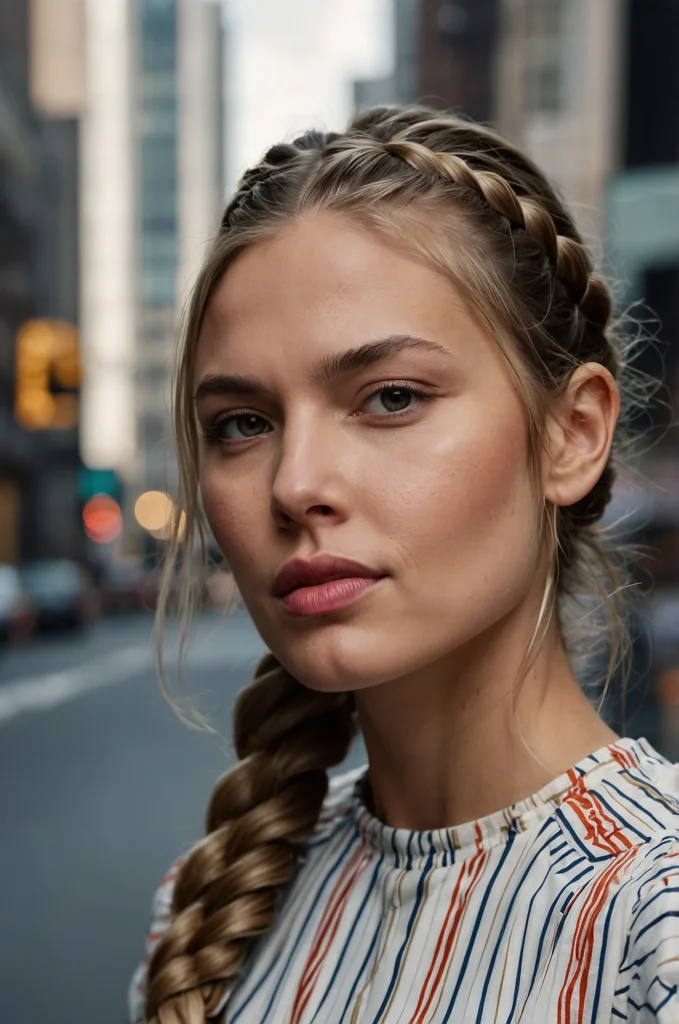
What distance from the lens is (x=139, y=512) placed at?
3280 inches

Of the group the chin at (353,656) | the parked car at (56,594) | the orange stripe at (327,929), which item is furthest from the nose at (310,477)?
the parked car at (56,594)

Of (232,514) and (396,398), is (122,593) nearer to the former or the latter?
(232,514)

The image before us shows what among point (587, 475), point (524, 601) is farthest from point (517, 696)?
point (587, 475)

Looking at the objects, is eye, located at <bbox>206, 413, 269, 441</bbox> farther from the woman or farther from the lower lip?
the lower lip

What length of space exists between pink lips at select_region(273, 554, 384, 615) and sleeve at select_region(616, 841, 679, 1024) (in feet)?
1.30

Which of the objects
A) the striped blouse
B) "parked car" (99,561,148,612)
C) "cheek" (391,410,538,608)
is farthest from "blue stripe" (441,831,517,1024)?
"parked car" (99,561,148,612)

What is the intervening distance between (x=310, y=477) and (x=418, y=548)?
132 millimetres

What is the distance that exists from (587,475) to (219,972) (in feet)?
→ 2.34

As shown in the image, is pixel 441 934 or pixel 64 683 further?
pixel 64 683

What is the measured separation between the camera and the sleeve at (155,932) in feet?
5.86

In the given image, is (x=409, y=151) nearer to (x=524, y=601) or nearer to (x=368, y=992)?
(x=524, y=601)

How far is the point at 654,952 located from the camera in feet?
3.53

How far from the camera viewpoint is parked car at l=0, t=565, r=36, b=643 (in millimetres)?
20931

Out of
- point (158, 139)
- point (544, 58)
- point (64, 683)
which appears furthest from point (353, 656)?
point (158, 139)
